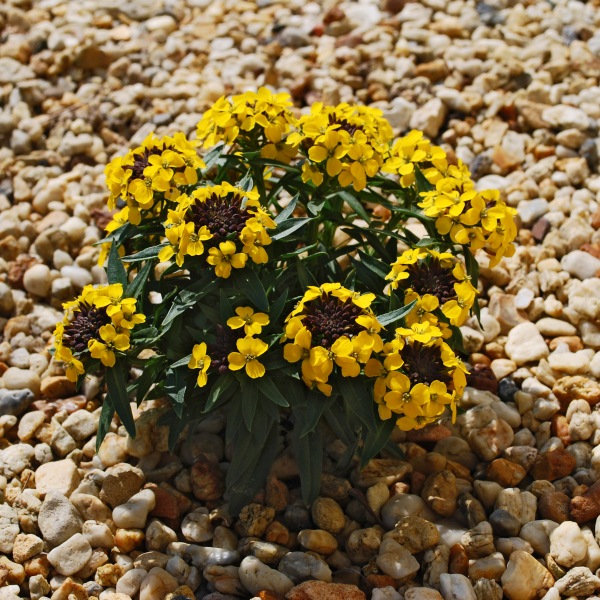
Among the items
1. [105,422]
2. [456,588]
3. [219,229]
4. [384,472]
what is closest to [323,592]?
[456,588]

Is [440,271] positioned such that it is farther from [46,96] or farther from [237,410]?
[46,96]

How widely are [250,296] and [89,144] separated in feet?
10.1

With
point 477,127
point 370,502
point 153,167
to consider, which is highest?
point 153,167

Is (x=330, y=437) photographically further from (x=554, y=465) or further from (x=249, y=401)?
(x=554, y=465)

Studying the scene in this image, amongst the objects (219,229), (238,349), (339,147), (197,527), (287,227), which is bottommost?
(197,527)

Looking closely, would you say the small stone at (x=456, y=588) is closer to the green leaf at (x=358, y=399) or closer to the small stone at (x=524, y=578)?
the small stone at (x=524, y=578)

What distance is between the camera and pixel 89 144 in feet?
20.8

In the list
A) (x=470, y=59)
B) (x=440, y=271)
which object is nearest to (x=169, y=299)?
(x=440, y=271)

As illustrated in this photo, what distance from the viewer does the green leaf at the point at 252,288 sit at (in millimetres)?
3740

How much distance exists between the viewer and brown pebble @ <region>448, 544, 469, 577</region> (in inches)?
155

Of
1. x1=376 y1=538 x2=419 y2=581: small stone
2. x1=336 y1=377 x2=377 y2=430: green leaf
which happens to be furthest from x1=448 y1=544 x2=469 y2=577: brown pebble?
x1=336 y1=377 x2=377 y2=430: green leaf

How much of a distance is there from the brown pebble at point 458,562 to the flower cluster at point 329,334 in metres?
0.99

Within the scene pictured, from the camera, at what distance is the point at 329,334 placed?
357 cm

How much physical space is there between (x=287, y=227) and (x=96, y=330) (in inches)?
36.9
